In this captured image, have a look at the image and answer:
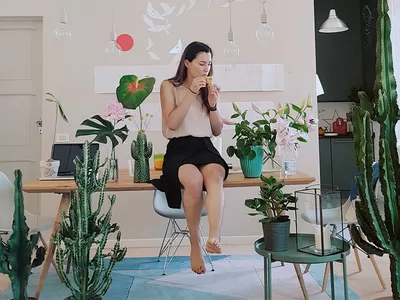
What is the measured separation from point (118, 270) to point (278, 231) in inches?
61.8

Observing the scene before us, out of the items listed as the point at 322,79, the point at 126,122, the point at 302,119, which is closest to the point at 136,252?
the point at 126,122

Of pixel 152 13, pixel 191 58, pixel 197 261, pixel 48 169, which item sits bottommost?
pixel 197 261

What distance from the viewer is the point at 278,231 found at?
1.75 meters

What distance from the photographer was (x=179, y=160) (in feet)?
7.07

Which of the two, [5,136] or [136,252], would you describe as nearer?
[136,252]

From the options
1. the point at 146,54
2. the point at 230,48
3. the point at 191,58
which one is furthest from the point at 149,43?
the point at 191,58

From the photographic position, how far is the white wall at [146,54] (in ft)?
11.8

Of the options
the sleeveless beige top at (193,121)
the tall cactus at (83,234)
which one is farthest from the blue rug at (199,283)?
the sleeveless beige top at (193,121)

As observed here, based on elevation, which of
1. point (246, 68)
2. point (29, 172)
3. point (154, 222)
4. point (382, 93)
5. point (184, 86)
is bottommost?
point (154, 222)

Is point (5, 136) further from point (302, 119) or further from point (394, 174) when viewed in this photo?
point (394, 174)

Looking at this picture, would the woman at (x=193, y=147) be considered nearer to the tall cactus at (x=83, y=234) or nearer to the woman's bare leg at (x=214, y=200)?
the woman's bare leg at (x=214, y=200)

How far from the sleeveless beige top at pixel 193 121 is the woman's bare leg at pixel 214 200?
0.25m

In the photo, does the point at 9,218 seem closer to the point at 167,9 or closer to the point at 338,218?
the point at 338,218

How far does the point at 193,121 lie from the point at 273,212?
704 mm
